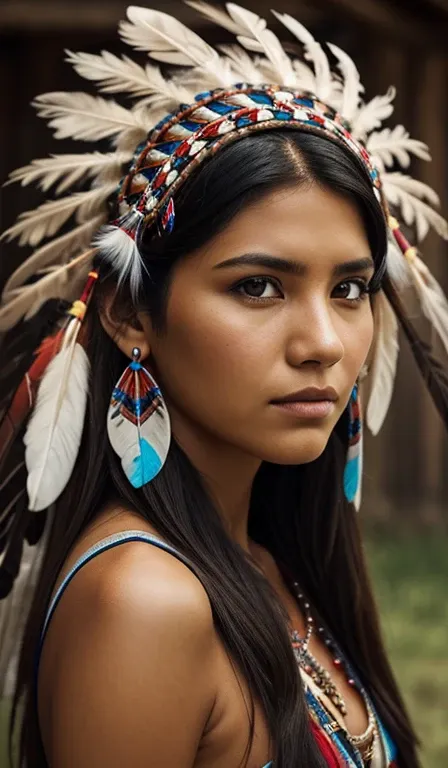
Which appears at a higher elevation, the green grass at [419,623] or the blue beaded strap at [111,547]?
the blue beaded strap at [111,547]

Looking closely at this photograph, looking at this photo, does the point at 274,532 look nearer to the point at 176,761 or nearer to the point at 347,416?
the point at 347,416

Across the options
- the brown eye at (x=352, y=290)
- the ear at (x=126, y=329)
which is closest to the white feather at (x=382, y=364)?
the brown eye at (x=352, y=290)

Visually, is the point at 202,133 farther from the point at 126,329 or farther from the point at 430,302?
the point at 430,302

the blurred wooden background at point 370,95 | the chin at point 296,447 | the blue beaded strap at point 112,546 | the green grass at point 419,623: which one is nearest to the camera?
the blue beaded strap at point 112,546

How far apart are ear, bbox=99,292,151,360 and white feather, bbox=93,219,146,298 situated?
5 cm

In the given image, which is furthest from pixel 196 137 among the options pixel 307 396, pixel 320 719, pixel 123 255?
pixel 320 719

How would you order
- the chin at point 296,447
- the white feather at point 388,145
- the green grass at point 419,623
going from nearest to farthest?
the chin at point 296,447, the white feather at point 388,145, the green grass at point 419,623

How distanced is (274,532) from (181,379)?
1.89 ft

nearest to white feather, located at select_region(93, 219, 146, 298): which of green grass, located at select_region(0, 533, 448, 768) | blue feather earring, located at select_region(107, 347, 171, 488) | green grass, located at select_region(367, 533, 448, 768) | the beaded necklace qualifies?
blue feather earring, located at select_region(107, 347, 171, 488)

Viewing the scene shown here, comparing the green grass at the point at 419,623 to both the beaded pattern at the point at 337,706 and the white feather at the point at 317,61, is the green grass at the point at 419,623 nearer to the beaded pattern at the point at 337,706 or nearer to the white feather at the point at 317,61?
the beaded pattern at the point at 337,706

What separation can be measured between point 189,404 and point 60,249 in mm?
402

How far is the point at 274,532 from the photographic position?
204 cm

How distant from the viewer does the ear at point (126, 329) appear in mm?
1622

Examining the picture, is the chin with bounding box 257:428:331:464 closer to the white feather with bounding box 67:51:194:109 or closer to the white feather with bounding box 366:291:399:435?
the white feather with bounding box 366:291:399:435
